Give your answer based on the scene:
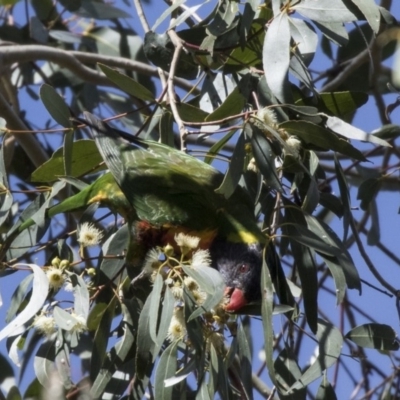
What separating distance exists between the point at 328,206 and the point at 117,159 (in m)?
0.71

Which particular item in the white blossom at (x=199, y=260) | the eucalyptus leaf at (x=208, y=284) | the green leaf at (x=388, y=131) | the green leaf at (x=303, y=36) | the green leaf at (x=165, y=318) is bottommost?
the green leaf at (x=165, y=318)

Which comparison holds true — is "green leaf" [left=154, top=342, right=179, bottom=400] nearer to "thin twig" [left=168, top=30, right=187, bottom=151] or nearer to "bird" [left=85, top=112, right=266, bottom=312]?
"bird" [left=85, top=112, right=266, bottom=312]

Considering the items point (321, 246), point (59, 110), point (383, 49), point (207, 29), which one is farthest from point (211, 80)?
point (383, 49)

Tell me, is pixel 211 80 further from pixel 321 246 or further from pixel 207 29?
pixel 321 246

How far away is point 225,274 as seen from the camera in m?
2.60

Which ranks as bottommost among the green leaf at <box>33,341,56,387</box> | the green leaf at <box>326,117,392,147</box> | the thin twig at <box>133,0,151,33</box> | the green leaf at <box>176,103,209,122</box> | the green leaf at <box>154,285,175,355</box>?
the green leaf at <box>33,341,56,387</box>

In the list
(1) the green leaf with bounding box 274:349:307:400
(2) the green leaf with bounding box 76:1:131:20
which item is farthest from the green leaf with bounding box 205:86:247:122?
(2) the green leaf with bounding box 76:1:131:20

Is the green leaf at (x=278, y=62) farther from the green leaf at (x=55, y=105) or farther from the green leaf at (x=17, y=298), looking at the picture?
the green leaf at (x=17, y=298)

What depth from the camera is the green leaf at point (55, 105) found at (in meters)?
2.52

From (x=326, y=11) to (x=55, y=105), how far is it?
0.84 m

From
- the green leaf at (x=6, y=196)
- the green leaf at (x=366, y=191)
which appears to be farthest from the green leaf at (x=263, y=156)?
the green leaf at (x=6, y=196)

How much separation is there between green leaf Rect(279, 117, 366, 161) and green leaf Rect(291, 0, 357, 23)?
Answer: 1.03 feet

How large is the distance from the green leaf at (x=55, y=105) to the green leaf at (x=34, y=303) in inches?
19.2

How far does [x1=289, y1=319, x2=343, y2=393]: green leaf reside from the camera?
225 cm
